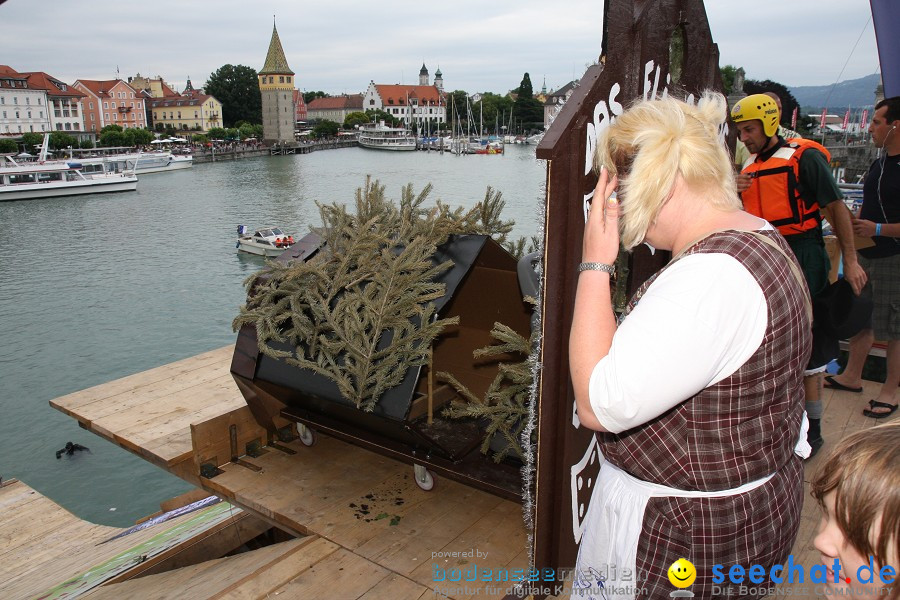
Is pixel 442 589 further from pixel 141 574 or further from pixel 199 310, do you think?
pixel 199 310

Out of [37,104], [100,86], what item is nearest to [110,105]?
[100,86]

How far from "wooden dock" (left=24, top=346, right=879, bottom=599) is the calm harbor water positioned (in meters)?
1.86

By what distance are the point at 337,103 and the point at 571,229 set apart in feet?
494

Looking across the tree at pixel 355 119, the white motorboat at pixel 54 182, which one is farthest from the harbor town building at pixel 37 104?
the tree at pixel 355 119

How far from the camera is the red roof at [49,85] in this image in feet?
301

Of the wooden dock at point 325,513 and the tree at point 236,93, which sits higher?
the tree at point 236,93

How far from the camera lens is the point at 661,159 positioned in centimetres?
150

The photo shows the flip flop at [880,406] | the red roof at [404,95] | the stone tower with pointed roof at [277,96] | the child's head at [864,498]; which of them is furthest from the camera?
the red roof at [404,95]

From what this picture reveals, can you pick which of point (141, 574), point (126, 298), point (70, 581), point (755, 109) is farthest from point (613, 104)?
point (126, 298)

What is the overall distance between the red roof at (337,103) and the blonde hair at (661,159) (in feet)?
480

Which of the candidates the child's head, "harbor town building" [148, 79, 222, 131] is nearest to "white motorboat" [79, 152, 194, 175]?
"harbor town building" [148, 79, 222, 131]

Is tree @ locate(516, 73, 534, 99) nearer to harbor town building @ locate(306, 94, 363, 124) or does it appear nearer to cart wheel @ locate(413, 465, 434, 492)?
harbor town building @ locate(306, 94, 363, 124)

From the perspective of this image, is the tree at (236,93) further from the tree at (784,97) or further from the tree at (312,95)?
the tree at (784,97)

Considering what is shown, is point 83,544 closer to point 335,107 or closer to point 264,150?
point 264,150
